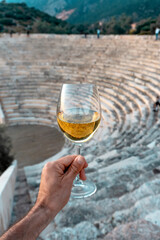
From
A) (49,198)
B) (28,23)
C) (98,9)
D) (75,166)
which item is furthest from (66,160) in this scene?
(98,9)

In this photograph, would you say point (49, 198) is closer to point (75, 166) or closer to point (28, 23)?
point (75, 166)

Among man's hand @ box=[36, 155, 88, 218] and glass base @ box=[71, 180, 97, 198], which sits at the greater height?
man's hand @ box=[36, 155, 88, 218]

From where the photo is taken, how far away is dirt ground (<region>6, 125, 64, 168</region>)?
21.6ft

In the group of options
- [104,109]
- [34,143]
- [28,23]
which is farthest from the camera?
[28,23]

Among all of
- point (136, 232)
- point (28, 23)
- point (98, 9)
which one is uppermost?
point (98, 9)

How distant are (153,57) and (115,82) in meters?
2.20

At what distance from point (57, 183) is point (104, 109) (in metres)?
7.02

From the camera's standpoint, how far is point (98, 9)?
71.6 meters

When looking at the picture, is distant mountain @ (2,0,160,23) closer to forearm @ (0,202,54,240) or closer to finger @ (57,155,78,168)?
finger @ (57,155,78,168)

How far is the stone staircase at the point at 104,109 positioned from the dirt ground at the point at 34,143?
0.55m

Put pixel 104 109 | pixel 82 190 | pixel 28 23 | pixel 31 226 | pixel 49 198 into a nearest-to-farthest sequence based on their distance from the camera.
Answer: pixel 31 226
pixel 49 198
pixel 82 190
pixel 104 109
pixel 28 23

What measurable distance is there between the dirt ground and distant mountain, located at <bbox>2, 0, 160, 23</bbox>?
4972 cm

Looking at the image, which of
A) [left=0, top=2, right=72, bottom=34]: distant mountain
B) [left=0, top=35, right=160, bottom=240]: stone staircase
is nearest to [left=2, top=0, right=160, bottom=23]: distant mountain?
[left=0, top=2, right=72, bottom=34]: distant mountain

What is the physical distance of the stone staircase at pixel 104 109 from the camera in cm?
147
